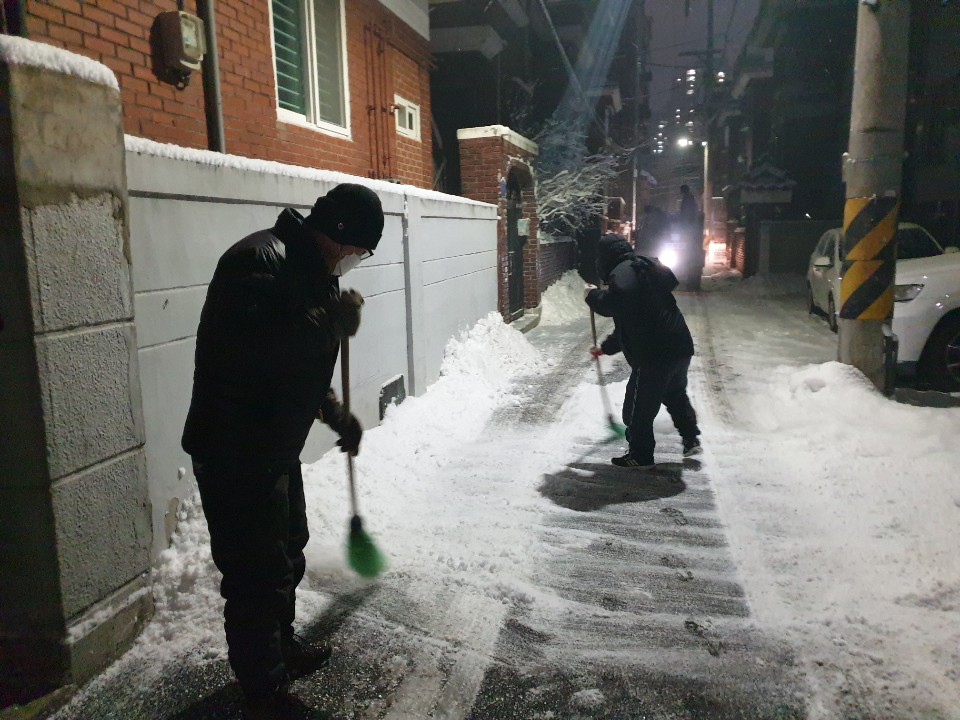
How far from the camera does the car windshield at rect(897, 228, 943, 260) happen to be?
9406 mm

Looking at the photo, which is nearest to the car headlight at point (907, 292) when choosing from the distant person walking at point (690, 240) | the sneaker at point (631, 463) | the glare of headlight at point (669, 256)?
the sneaker at point (631, 463)

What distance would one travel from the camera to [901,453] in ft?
16.2

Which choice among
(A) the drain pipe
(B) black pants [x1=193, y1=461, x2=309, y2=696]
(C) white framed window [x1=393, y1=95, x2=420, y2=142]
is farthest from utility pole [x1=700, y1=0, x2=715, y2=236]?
(B) black pants [x1=193, y1=461, x2=309, y2=696]

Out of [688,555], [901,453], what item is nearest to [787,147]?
[901,453]

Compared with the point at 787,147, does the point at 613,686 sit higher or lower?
lower

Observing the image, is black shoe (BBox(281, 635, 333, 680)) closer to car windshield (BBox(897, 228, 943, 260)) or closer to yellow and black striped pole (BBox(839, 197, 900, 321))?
yellow and black striped pole (BBox(839, 197, 900, 321))

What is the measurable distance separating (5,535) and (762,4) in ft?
115

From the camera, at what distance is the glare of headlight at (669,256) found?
17.7 metres

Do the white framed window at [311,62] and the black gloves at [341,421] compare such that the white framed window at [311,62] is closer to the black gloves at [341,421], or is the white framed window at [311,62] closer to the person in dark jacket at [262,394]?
the black gloves at [341,421]

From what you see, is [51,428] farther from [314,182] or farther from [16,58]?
[314,182]

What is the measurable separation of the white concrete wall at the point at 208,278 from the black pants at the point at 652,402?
7.21ft

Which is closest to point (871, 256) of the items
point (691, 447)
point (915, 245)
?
point (691, 447)

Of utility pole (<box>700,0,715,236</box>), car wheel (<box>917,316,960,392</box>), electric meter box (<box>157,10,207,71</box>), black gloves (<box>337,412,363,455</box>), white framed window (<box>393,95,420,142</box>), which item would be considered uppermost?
utility pole (<box>700,0,715,236</box>)

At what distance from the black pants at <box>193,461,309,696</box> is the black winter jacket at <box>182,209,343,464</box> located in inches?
2.9
